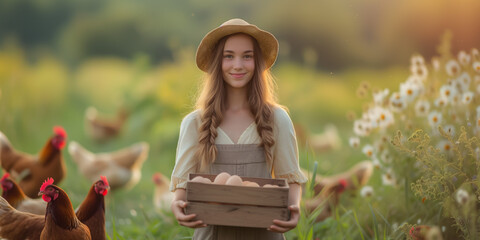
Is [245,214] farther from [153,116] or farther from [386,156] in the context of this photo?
[153,116]

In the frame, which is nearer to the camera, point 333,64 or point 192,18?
point 333,64

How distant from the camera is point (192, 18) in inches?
487

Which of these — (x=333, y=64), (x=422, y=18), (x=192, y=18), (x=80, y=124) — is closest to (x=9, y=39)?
(x=80, y=124)

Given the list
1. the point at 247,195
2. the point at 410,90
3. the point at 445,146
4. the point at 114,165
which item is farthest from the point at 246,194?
the point at 114,165

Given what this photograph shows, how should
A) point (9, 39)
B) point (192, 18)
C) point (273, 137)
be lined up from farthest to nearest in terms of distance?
point (192, 18)
point (9, 39)
point (273, 137)

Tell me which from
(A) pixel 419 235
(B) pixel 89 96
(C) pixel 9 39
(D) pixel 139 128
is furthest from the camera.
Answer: (B) pixel 89 96

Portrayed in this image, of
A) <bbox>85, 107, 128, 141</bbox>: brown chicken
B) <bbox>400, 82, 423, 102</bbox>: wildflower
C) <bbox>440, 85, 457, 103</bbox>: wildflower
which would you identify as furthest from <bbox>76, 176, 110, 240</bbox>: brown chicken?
<bbox>85, 107, 128, 141</bbox>: brown chicken

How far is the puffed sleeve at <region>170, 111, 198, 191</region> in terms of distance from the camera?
2309 millimetres

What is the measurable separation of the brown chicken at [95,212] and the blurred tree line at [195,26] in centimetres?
794

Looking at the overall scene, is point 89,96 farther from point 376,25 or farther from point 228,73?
point 228,73

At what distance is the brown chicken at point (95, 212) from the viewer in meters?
2.79

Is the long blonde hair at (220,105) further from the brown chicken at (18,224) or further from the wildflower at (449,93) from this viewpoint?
the wildflower at (449,93)

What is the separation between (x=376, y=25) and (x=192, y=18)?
439cm

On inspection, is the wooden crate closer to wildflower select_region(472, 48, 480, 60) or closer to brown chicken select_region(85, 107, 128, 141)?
wildflower select_region(472, 48, 480, 60)
